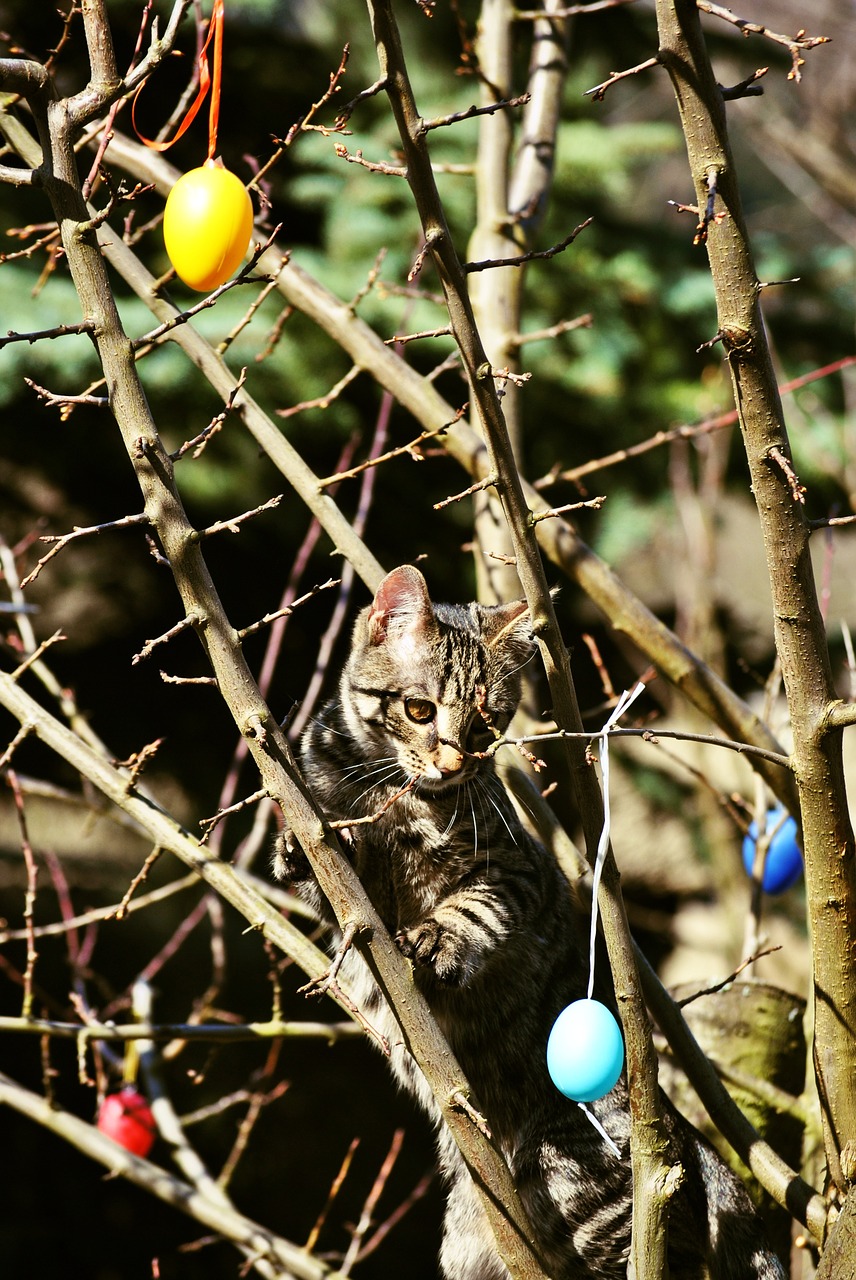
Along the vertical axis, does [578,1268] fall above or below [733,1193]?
below

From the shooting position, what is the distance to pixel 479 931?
1980mm

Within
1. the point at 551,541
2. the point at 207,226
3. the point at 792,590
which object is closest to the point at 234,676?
the point at 207,226

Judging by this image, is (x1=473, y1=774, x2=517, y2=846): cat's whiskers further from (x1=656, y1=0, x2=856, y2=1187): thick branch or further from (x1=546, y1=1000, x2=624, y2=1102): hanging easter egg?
(x1=546, y1=1000, x2=624, y2=1102): hanging easter egg

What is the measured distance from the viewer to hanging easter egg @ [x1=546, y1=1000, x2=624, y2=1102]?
1.36 metres

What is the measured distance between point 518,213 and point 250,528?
Answer: 2109 millimetres

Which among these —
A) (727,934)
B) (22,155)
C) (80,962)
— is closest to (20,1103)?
(80,962)

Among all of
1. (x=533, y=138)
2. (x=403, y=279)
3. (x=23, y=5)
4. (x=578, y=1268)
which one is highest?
(x=23, y=5)

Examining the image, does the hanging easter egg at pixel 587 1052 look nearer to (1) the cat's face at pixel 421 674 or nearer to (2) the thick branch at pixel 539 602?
(2) the thick branch at pixel 539 602

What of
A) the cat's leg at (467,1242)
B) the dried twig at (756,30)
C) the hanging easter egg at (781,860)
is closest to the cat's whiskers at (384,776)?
the cat's leg at (467,1242)

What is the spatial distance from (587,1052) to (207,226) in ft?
3.50

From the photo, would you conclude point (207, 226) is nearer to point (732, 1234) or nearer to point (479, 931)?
point (479, 931)

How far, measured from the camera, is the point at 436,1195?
5.37 metres

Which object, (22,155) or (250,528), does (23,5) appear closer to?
(250,528)

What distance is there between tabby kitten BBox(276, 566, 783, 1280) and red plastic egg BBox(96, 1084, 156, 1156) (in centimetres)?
64
